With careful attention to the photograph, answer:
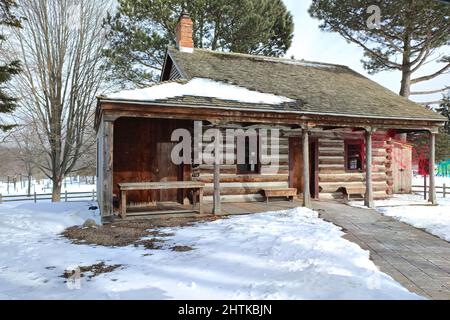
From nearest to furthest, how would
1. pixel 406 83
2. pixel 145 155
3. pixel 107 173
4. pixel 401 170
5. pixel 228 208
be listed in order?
pixel 107 173 → pixel 228 208 → pixel 145 155 → pixel 401 170 → pixel 406 83

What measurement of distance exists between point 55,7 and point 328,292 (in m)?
20.0

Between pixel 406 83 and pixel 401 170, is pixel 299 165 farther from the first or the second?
pixel 406 83

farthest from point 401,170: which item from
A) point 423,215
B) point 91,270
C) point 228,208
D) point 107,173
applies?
point 91,270

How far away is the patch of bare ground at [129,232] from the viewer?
6.98 m

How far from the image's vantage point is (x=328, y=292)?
420 centimetres

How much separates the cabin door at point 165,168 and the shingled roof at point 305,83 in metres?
2.64

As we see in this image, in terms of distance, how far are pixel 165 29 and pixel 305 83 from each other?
1103 centimetres

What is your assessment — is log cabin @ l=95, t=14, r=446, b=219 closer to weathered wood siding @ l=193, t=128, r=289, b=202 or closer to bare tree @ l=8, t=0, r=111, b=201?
weathered wood siding @ l=193, t=128, r=289, b=202

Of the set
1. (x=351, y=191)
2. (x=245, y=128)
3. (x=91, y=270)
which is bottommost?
(x=91, y=270)

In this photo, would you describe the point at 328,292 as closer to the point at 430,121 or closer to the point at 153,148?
the point at 153,148

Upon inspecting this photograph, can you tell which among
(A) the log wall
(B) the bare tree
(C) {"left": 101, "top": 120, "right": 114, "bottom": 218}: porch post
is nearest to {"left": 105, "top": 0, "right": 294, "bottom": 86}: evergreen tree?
(B) the bare tree

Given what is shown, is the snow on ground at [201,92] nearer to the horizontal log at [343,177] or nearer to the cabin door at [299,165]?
the cabin door at [299,165]

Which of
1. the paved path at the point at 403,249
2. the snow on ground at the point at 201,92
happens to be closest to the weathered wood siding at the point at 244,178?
the snow on ground at the point at 201,92

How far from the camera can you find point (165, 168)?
11930 mm
